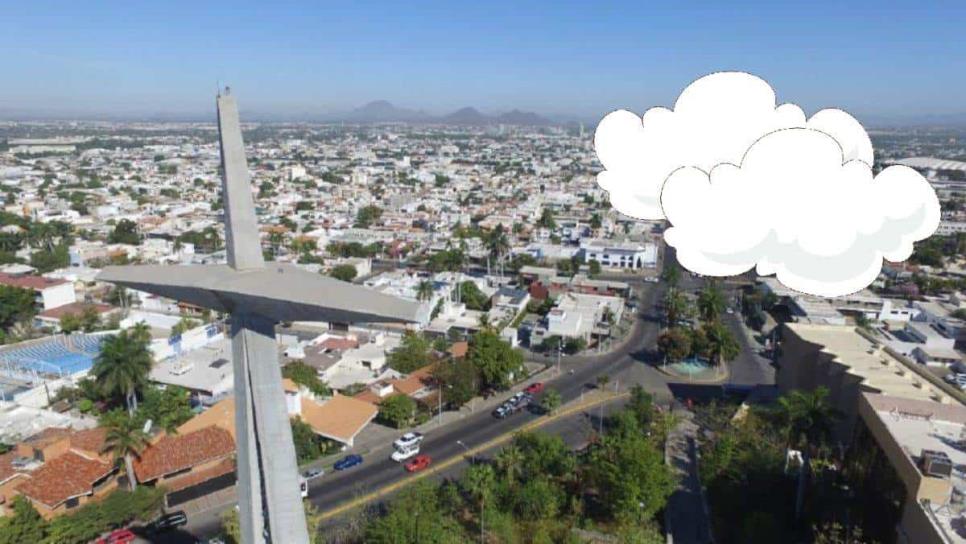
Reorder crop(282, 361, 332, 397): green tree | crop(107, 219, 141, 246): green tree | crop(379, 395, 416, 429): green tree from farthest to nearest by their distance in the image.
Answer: crop(107, 219, 141, 246): green tree < crop(282, 361, 332, 397): green tree < crop(379, 395, 416, 429): green tree

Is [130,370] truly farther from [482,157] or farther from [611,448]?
[482,157]

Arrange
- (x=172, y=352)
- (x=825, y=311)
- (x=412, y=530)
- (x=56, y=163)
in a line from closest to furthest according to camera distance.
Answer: (x=412, y=530), (x=172, y=352), (x=825, y=311), (x=56, y=163)

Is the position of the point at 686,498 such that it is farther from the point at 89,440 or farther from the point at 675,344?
the point at 89,440

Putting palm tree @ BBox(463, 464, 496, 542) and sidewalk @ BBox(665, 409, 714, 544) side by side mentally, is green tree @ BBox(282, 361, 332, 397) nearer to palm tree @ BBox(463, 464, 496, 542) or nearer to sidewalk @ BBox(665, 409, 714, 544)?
palm tree @ BBox(463, 464, 496, 542)

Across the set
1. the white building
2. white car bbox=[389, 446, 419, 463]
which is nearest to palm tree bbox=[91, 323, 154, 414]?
white car bbox=[389, 446, 419, 463]

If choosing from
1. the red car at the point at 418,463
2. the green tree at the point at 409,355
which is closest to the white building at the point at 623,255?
the green tree at the point at 409,355

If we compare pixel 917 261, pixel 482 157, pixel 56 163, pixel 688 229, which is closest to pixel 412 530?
pixel 688 229

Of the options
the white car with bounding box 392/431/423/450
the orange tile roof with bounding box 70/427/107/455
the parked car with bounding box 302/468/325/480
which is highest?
the orange tile roof with bounding box 70/427/107/455
